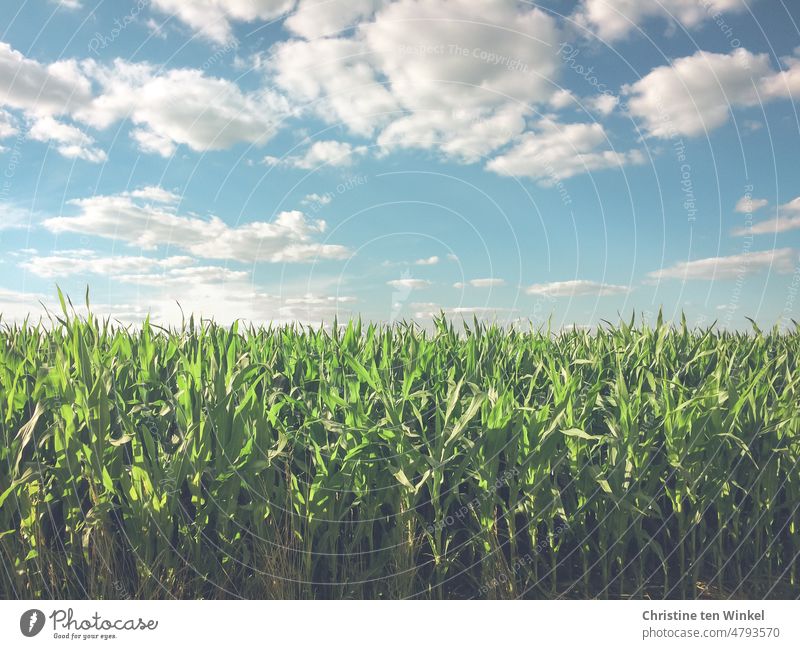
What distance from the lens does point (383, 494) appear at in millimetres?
3158

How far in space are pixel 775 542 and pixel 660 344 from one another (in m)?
1.70

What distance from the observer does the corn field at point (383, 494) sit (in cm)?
307
